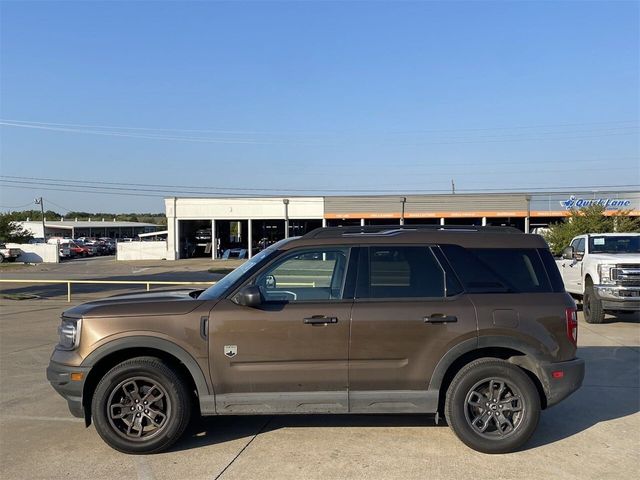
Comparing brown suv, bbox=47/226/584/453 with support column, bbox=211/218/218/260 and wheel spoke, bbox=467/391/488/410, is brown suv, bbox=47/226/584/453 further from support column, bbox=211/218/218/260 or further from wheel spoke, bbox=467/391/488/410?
support column, bbox=211/218/218/260

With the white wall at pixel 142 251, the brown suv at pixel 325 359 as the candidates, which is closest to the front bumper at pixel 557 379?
the brown suv at pixel 325 359

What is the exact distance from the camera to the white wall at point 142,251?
55.1 metres

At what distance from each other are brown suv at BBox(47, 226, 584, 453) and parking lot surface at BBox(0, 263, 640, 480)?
278mm

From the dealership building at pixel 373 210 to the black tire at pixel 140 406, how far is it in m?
40.7

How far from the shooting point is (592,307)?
1152 centimetres

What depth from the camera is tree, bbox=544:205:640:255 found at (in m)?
28.2

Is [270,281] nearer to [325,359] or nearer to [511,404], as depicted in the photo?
[325,359]

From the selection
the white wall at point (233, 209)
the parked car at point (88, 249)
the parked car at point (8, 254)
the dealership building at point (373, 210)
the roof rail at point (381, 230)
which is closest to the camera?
the roof rail at point (381, 230)

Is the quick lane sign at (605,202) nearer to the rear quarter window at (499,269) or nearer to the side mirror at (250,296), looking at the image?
the rear quarter window at (499,269)

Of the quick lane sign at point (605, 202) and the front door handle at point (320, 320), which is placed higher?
the quick lane sign at point (605, 202)

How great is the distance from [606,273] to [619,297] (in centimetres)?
54

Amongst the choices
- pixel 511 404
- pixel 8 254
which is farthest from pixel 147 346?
pixel 8 254

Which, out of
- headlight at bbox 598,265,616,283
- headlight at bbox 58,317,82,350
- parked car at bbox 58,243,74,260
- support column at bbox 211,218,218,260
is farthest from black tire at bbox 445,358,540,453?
parked car at bbox 58,243,74,260

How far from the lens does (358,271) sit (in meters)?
4.80
